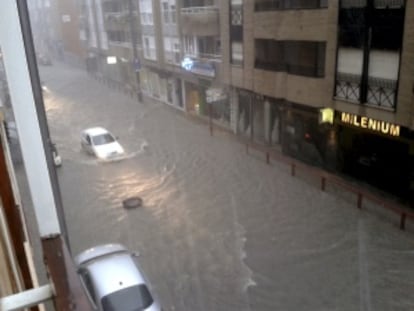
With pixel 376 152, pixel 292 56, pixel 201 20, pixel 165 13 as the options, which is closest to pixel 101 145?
pixel 201 20

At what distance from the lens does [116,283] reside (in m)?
1.86

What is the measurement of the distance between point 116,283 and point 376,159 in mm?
1936

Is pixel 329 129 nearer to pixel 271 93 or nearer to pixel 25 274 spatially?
pixel 271 93

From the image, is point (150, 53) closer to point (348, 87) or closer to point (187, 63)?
point (187, 63)

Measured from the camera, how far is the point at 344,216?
2.73 m

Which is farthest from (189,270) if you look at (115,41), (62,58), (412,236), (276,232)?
(62,58)

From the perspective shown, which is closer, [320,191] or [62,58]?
[320,191]

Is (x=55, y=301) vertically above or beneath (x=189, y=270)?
above

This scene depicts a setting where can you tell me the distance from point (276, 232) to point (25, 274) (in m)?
2.11

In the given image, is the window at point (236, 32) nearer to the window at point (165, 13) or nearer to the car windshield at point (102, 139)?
the car windshield at point (102, 139)

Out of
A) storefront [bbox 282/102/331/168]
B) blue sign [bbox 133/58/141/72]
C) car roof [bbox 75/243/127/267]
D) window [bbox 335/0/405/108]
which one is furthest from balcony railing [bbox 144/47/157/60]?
car roof [bbox 75/243/127/267]

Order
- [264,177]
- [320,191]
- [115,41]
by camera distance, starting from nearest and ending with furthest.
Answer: [320,191] < [264,177] < [115,41]

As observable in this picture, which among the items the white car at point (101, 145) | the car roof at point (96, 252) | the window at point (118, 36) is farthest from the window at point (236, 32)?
the window at point (118, 36)

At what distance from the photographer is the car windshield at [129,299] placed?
5.78 feet
